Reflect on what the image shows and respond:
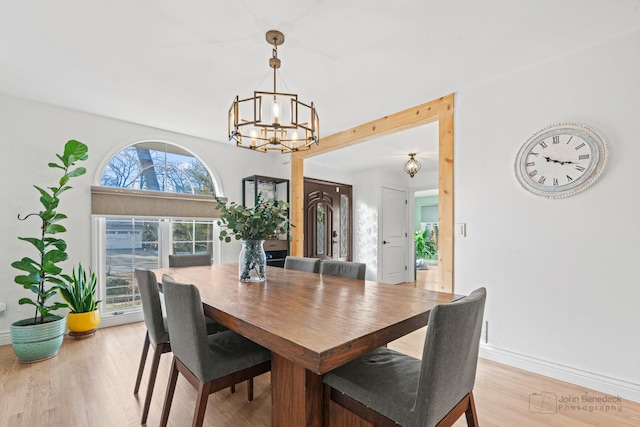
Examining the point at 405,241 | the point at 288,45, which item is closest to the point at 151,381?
the point at 288,45

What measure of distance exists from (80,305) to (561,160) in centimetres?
443

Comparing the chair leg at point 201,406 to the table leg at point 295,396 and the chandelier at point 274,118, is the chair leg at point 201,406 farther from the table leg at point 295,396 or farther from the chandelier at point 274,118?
the chandelier at point 274,118

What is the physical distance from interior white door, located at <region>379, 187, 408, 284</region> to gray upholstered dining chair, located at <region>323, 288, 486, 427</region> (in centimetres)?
458

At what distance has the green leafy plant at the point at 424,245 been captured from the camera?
8.87 meters

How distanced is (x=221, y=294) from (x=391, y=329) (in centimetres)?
97

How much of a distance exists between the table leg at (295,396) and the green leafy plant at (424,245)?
7881 millimetres

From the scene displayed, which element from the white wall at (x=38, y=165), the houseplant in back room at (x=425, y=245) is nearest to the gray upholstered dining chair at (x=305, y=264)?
the white wall at (x=38, y=165)

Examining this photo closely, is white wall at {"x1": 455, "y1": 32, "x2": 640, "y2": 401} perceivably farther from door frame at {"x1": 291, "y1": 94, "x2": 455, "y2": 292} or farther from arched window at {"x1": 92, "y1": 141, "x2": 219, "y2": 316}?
A: arched window at {"x1": 92, "y1": 141, "x2": 219, "y2": 316}

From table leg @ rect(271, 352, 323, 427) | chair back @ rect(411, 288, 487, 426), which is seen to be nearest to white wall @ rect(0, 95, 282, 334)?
table leg @ rect(271, 352, 323, 427)

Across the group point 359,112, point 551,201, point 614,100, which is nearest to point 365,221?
point 359,112

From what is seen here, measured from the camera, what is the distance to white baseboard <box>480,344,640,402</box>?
193 cm

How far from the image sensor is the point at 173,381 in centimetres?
154

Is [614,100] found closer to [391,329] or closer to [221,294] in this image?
[391,329]

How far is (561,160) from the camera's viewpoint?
7.15 ft
